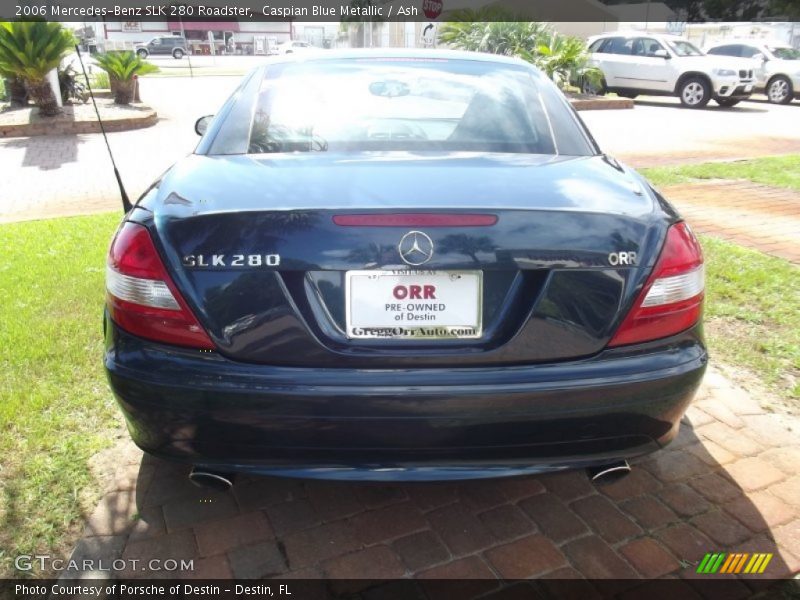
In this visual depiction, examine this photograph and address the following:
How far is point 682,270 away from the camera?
75.7 inches

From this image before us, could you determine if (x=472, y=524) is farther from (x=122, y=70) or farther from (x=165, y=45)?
(x=165, y=45)

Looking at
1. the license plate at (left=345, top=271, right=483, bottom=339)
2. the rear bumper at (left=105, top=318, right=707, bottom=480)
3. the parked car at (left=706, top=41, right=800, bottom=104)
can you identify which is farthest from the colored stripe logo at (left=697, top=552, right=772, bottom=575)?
the parked car at (left=706, top=41, right=800, bottom=104)

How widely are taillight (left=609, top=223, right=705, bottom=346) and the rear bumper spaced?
5 centimetres

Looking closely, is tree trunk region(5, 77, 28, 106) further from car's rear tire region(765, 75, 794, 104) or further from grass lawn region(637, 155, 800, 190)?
car's rear tire region(765, 75, 794, 104)

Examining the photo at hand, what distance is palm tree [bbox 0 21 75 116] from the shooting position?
12477 mm

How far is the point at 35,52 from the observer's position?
12.6 m

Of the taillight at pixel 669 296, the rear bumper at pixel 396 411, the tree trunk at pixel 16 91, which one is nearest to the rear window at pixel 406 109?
the taillight at pixel 669 296

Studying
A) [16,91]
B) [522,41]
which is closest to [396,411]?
[16,91]

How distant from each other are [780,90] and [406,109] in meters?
18.6

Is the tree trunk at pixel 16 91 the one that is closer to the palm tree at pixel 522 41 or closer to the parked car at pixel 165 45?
the palm tree at pixel 522 41

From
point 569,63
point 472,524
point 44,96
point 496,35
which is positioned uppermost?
point 496,35

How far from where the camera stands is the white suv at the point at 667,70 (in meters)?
16.2

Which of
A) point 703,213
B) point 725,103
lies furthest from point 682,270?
point 725,103

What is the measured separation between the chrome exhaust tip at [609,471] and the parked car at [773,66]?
62.8ft
